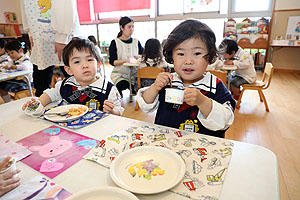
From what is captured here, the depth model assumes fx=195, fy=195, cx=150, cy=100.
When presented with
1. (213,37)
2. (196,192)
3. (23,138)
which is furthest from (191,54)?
(23,138)

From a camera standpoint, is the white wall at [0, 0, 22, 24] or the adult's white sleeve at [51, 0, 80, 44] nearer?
the adult's white sleeve at [51, 0, 80, 44]

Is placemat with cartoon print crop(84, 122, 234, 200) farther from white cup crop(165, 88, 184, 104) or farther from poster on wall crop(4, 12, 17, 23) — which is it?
poster on wall crop(4, 12, 17, 23)

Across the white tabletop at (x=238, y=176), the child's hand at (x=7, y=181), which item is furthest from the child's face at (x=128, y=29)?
the child's hand at (x=7, y=181)

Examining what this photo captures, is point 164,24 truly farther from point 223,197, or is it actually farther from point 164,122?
point 223,197

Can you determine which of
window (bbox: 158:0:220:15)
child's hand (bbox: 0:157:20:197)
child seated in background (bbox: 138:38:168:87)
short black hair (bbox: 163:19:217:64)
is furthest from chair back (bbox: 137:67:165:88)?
window (bbox: 158:0:220:15)

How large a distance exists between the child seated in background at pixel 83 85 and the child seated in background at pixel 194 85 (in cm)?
39

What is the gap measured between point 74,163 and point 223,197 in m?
0.50

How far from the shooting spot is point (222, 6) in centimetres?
642

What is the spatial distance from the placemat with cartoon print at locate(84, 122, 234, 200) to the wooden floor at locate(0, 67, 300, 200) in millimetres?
1206

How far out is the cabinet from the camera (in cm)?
738

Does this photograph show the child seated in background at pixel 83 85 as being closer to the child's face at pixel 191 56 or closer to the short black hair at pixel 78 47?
the short black hair at pixel 78 47

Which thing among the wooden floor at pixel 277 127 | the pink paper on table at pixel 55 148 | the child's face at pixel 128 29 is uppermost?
the child's face at pixel 128 29

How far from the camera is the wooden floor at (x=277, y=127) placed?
173 cm

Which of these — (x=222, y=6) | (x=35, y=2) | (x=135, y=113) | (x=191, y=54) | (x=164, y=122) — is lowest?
(x=135, y=113)
